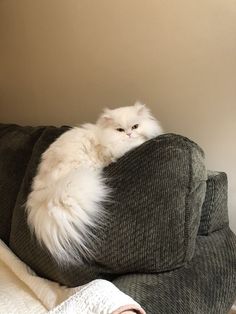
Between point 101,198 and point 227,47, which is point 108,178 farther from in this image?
point 227,47

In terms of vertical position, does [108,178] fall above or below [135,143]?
below

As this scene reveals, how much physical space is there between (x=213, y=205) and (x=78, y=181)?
0.49 metres

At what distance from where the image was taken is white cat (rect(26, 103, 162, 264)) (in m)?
1.19

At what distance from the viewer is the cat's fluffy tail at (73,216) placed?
1.18m

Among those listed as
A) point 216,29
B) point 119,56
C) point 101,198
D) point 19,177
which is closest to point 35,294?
point 101,198

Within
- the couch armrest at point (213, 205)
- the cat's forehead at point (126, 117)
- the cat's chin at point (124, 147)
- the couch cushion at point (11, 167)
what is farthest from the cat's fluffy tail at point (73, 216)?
the couch cushion at point (11, 167)

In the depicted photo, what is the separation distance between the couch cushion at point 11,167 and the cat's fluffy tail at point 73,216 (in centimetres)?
49

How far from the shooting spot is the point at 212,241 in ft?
4.02

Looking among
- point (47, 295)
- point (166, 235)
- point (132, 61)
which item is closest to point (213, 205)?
point (166, 235)

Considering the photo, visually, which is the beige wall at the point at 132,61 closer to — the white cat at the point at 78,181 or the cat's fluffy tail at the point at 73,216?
the white cat at the point at 78,181

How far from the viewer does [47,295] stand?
4.19ft

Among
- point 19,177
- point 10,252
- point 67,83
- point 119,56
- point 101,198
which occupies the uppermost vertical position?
point 119,56

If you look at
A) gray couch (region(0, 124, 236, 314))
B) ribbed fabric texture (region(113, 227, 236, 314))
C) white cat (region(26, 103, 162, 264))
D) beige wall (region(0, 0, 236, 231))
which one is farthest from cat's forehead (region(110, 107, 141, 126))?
ribbed fabric texture (region(113, 227, 236, 314))

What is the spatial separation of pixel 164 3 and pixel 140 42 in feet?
0.65
